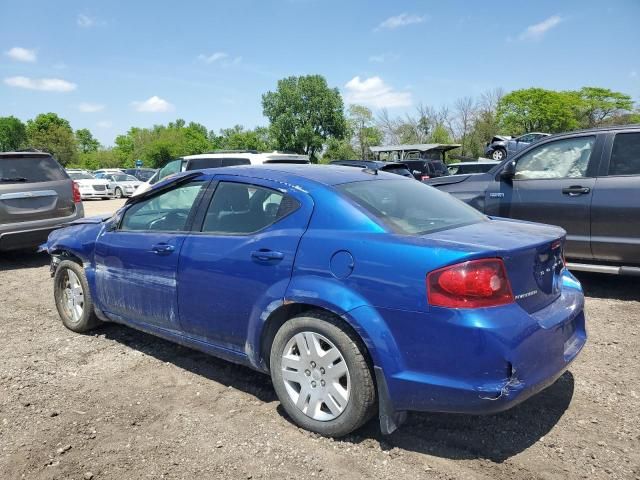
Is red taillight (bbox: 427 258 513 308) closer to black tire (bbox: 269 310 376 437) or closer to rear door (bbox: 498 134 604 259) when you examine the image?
black tire (bbox: 269 310 376 437)

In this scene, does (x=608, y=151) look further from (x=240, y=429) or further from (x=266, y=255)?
(x=240, y=429)

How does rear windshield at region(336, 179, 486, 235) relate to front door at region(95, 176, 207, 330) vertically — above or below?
above

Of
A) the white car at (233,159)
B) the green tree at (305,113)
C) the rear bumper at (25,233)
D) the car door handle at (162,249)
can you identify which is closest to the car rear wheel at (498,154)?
the white car at (233,159)

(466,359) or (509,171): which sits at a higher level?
(509,171)

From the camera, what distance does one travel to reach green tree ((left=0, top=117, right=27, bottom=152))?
90.0 m

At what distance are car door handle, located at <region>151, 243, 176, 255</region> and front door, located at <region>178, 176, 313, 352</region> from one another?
13cm

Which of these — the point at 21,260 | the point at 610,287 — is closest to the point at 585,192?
the point at 610,287

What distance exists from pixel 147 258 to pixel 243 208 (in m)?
0.92

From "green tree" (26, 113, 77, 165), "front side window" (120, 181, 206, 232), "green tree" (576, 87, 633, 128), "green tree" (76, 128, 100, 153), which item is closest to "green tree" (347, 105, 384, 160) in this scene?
"green tree" (576, 87, 633, 128)

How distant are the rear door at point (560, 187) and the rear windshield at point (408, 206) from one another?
2.52 m

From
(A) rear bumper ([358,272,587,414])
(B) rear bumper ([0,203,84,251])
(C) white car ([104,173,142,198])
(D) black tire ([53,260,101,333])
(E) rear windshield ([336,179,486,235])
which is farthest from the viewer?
(C) white car ([104,173,142,198])

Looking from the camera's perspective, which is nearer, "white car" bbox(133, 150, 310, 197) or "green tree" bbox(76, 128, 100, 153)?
"white car" bbox(133, 150, 310, 197)

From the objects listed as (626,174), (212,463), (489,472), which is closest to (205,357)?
(212,463)

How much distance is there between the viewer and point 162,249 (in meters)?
3.78
